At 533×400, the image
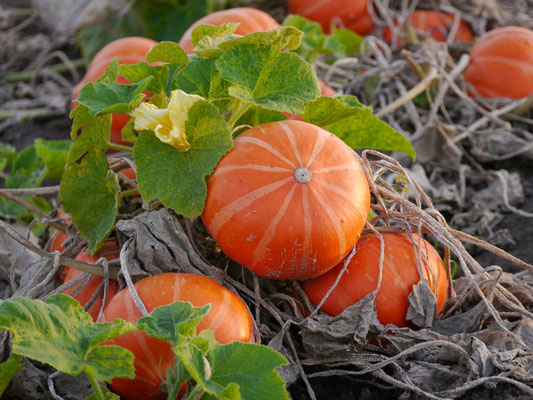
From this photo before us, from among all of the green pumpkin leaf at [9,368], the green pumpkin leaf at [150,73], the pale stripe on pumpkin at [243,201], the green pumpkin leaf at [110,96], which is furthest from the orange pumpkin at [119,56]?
the green pumpkin leaf at [9,368]

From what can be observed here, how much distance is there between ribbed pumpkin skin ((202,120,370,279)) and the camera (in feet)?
5.28

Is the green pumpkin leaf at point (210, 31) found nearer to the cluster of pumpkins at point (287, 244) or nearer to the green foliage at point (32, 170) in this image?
the cluster of pumpkins at point (287, 244)

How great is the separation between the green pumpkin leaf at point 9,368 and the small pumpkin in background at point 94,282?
11.5 inches

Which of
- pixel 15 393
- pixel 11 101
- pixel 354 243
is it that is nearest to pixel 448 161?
pixel 354 243

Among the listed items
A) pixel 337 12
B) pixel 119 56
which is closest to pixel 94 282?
pixel 119 56

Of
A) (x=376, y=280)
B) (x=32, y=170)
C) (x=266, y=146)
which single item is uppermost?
(x=266, y=146)

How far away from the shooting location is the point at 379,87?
3.21 metres

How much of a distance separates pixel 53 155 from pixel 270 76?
1.07 metres

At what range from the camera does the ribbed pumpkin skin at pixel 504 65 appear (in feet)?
10.5

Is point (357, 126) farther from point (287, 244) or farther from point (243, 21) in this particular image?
point (243, 21)

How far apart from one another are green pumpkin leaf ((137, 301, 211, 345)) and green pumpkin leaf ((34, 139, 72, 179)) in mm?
1195

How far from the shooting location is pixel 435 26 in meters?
3.88

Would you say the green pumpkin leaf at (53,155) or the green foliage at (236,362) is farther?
the green pumpkin leaf at (53,155)

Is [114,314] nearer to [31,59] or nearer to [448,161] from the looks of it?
[448,161]
